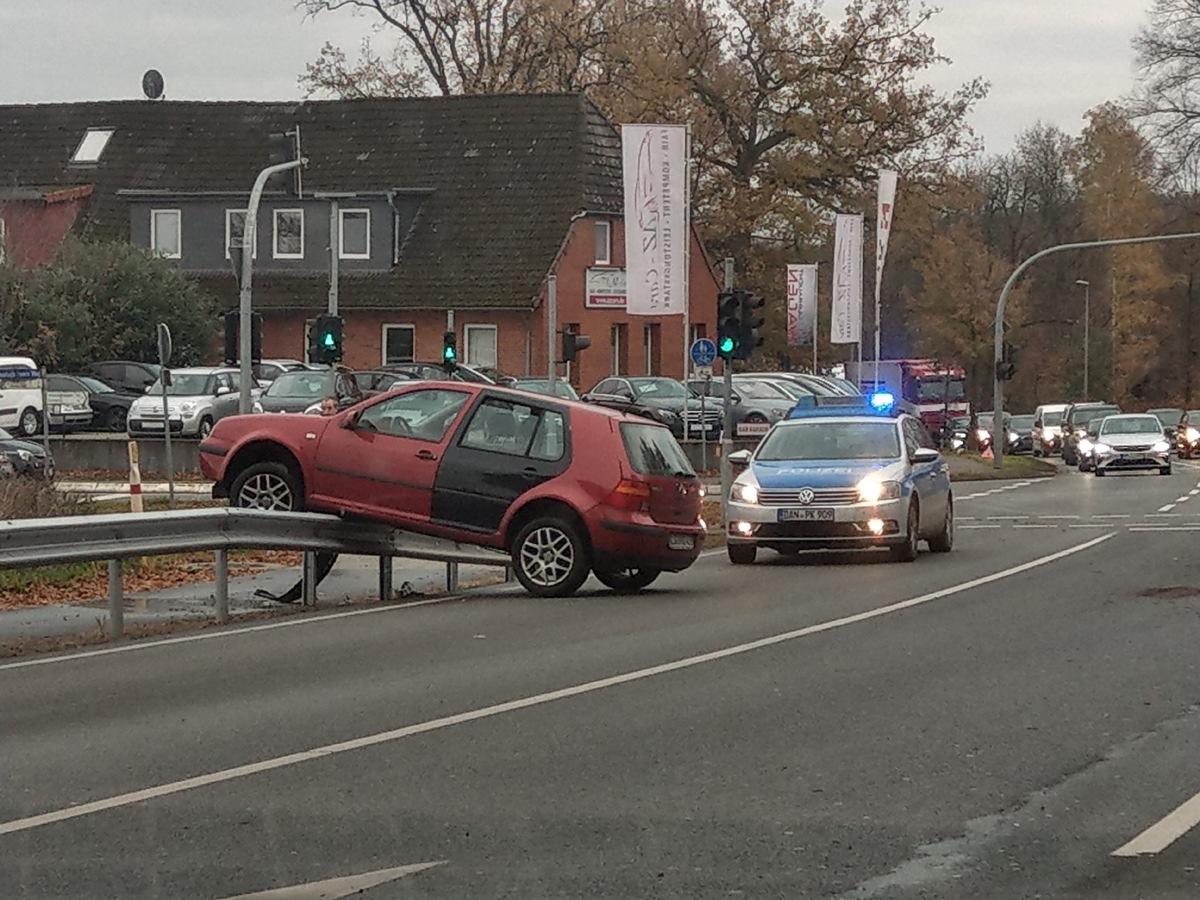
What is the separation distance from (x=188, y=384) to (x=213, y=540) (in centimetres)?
2960

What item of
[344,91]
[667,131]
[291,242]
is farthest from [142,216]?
[667,131]

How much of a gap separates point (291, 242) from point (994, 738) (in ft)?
179

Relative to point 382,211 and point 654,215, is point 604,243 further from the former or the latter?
point 654,215

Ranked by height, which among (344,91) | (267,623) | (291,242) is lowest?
(267,623)

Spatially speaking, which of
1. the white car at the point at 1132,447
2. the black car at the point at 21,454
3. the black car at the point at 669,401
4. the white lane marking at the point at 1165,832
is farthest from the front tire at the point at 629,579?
the white car at the point at 1132,447

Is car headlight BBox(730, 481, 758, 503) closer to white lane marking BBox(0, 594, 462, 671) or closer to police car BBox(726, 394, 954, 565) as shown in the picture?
police car BBox(726, 394, 954, 565)

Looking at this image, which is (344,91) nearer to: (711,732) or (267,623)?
(267,623)

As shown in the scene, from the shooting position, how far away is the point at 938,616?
53.1 feet

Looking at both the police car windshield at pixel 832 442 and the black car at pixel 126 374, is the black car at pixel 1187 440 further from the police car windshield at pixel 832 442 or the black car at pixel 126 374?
the police car windshield at pixel 832 442

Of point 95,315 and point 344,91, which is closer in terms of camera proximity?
point 95,315

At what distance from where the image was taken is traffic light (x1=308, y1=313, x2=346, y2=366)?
1400 inches

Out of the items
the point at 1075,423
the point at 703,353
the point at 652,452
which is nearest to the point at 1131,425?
the point at 1075,423

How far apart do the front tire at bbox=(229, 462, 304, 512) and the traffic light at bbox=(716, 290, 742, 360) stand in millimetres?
10654

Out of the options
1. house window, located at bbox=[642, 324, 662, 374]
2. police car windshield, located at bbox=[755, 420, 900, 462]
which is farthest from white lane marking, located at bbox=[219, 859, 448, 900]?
house window, located at bbox=[642, 324, 662, 374]
